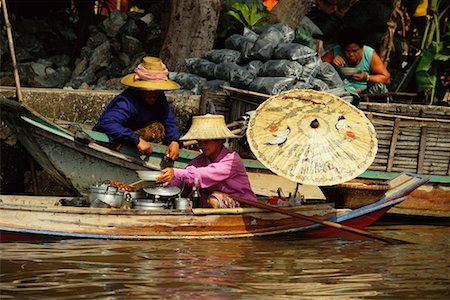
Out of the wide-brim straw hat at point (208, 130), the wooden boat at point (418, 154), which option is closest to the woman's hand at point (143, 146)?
the wide-brim straw hat at point (208, 130)

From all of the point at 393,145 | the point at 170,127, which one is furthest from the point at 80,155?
the point at 393,145

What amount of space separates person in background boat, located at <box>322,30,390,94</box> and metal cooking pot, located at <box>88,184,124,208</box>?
3.97 metres

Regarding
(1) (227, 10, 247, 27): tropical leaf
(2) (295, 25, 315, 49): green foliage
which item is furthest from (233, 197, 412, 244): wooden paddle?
(1) (227, 10, 247, 27): tropical leaf

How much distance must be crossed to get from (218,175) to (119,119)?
1.44 m

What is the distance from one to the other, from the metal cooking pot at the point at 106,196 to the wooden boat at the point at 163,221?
21 centimetres

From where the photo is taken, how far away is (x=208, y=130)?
8688 millimetres

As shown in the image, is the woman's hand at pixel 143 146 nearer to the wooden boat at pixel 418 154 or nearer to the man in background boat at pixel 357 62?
the wooden boat at pixel 418 154

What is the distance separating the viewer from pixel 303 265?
26.7ft

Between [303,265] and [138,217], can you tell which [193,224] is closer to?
[138,217]

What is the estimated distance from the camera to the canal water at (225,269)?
7.02 m

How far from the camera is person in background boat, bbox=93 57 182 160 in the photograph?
31.6 feet

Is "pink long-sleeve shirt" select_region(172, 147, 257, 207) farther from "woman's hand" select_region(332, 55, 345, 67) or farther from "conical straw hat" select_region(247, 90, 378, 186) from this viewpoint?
"woman's hand" select_region(332, 55, 345, 67)

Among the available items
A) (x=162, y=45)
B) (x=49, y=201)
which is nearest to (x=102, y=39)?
(x=162, y=45)

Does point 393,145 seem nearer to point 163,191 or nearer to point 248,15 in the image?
point 163,191
